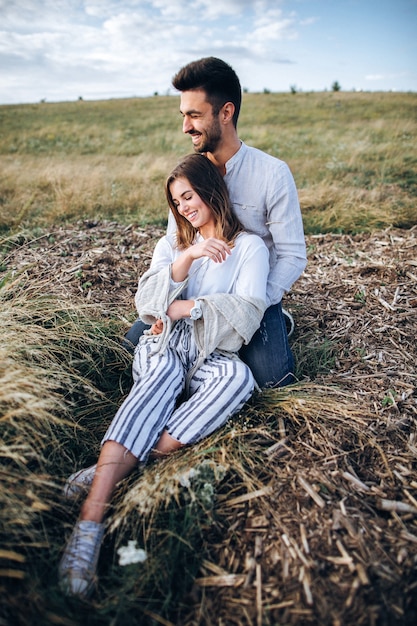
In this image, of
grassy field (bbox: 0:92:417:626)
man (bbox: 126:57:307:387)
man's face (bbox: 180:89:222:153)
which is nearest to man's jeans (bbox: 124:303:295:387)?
man (bbox: 126:57:307:387)

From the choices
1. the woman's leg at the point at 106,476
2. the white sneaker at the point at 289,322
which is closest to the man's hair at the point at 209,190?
the white sneaker at the point at 289,322

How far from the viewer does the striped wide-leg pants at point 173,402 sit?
85.7 inches

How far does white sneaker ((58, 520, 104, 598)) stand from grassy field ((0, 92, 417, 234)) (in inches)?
133

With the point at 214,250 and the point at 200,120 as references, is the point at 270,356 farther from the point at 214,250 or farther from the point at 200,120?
the point at 200,120

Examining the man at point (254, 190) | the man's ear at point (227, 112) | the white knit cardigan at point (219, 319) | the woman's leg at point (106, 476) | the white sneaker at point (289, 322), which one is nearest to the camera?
the woman's leg at point (106, 476)

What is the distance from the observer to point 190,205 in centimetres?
275

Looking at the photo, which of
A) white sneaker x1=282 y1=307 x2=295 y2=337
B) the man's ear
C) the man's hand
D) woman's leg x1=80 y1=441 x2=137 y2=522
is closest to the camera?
woman's leg x1=80 y1=441 x2=137 y2=522

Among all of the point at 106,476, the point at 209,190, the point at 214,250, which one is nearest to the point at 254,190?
the point at 209,190

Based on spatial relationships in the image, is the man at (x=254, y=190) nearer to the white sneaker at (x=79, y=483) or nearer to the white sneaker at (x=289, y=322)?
the white sneaker at (x=289, y=322)

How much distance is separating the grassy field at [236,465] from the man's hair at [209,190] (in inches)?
41.7

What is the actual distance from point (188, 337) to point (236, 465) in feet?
2.94

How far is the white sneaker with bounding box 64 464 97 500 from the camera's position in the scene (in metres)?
2.06

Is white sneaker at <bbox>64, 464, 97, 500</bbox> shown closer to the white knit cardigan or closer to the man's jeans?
the white knit cardigan

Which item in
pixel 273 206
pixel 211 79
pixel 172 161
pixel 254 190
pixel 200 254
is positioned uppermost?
pixel 211 79
